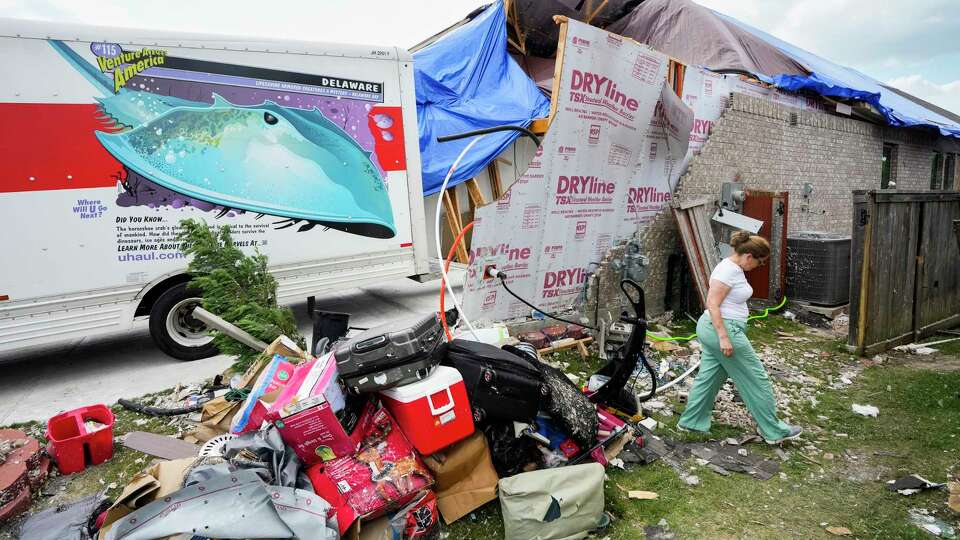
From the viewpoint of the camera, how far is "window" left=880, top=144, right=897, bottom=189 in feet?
42.4

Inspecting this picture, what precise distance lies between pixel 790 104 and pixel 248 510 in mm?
11226

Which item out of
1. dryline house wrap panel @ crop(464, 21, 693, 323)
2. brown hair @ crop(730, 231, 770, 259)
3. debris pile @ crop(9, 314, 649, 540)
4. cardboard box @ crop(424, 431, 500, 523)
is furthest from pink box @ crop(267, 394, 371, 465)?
brown hair @ crop(730, 231, 770, 259)

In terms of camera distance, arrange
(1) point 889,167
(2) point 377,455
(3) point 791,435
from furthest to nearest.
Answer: (1) point 889,167 → (3) point 791,435 → (2) point 377,455

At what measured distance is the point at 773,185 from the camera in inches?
354

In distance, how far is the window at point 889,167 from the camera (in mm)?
12930

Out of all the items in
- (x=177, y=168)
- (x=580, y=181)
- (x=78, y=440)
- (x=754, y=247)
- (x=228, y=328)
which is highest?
(x=177, y=168)

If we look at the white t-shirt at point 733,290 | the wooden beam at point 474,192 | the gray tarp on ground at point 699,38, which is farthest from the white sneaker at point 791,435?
the gray tarp on ground at point 699,38

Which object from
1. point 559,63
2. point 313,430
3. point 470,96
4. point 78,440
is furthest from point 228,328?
point 470,96

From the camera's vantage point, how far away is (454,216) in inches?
365

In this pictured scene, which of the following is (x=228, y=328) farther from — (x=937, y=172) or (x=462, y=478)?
(x=937, y=172)

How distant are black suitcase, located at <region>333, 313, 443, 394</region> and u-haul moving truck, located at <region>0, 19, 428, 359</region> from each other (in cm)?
316

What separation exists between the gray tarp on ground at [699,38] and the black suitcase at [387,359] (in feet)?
37.6

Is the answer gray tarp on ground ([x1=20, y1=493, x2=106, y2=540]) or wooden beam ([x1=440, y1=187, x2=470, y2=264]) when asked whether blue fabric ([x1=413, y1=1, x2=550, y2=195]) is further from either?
gray tarp on ground ([x1=20, y1=493, x2=106, y2=540])

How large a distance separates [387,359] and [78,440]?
90.7 inches
